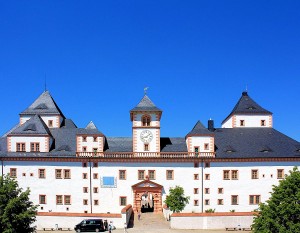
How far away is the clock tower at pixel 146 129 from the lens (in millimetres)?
51312

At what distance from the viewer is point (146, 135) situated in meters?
51.5

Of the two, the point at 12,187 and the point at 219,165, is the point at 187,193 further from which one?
the point at 12,187

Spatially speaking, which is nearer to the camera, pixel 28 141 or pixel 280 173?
pixel 280 173

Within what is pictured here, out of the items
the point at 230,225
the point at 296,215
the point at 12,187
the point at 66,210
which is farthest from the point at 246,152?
the point at 12,187

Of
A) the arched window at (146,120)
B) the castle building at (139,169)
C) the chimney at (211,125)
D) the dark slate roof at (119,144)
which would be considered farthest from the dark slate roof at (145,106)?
the chimney at (211,125)

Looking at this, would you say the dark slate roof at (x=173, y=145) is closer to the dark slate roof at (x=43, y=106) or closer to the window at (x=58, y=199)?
the window at (x=58, y=199)

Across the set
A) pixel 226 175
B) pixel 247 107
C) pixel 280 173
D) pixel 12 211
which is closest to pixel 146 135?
pixel 226 175

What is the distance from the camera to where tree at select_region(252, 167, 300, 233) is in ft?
102

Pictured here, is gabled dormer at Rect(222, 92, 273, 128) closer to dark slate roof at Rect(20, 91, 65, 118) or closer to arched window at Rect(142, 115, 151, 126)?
arched window at Rect(142, 115, 151, 126)

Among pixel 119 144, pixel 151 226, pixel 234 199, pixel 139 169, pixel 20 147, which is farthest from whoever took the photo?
pixel 119 144

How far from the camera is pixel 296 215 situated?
104ft

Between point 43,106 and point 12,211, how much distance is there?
3244 cm

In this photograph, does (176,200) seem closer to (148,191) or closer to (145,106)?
(148,191)

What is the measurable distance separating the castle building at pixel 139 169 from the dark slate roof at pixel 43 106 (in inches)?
339
